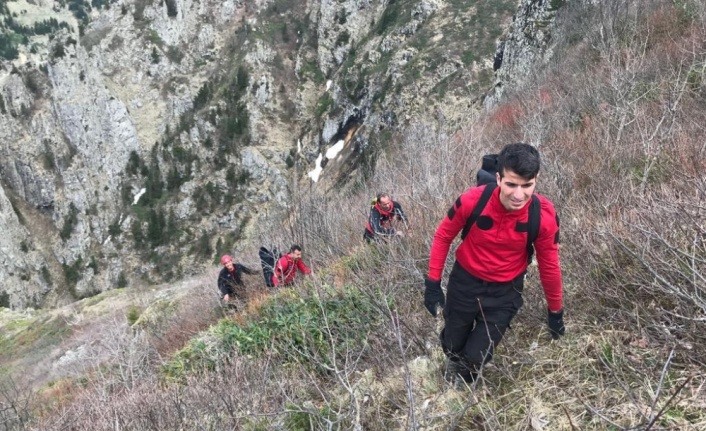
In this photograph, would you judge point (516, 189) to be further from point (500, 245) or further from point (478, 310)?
point (478, 310)

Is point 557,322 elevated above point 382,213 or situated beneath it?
elevated above

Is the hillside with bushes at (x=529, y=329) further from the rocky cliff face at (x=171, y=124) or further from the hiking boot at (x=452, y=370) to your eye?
the rocky cliff face at (x=171, y=124)

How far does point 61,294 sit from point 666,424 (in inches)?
3210

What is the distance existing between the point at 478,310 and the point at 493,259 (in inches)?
15.0

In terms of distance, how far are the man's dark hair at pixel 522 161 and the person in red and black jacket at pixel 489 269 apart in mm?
23

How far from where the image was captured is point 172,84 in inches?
3022

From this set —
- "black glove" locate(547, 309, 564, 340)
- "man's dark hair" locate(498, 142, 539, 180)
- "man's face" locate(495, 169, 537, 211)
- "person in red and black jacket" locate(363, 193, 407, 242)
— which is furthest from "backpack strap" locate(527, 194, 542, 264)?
→ "person in red and black jacket" locate(363, 193, 407, 242)

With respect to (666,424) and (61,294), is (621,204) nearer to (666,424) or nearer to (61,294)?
(666,424)

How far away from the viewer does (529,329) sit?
3.57m

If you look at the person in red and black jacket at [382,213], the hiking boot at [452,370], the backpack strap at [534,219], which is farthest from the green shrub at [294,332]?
the backpack strap at [534,219]

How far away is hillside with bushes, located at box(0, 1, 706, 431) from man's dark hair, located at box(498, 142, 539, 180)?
2.41 ft

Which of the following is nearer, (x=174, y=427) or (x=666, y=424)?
(x=666, y=424)

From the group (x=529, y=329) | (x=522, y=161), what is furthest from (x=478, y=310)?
(x=522, y=161)

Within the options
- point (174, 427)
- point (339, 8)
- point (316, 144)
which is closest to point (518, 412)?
point (174, 427)
